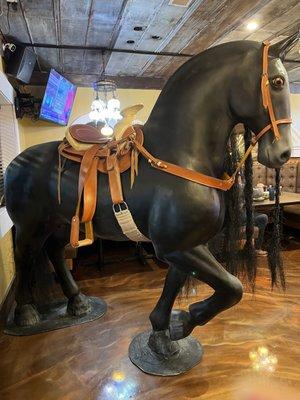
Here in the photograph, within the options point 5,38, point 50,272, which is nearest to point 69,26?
point 5,38

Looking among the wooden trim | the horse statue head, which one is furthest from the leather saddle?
the wooden trim

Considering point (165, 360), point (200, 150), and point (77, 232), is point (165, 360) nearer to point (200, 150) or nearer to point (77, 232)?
point (77, 232)

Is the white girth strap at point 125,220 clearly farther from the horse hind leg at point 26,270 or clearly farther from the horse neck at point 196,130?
the horse hind leg at point 26,270

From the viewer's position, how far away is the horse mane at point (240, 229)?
5.27ft

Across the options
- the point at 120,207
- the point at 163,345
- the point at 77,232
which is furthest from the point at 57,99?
the point at 163,345

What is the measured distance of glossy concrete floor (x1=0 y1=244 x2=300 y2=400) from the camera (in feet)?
5.07

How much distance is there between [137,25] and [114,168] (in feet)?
7.16

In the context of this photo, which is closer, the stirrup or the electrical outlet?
the stirrup

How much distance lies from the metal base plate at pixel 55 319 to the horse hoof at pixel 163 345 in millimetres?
612

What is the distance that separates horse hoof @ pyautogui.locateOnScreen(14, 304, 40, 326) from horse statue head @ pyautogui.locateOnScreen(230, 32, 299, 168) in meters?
1.84

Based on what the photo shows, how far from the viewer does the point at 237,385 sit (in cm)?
157

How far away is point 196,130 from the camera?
4.58 feet

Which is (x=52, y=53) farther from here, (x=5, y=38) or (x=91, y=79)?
(x=91, y=79)

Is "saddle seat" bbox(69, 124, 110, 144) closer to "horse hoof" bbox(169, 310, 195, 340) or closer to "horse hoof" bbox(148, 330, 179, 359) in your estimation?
"horse hoof" bbox(169, 310, 195, 340)
